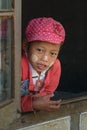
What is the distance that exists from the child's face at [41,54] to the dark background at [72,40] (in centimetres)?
158

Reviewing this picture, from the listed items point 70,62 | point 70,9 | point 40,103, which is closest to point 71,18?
point 70,9

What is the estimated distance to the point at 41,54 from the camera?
3609 mm

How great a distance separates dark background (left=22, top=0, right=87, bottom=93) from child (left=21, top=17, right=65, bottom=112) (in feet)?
5.04

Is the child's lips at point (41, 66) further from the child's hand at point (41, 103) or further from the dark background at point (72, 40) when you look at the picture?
the dark background at point (72, 40)

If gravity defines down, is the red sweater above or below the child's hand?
above

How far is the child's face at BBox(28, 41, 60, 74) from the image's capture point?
361 centimetres

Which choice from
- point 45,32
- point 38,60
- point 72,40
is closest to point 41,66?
point 38,60

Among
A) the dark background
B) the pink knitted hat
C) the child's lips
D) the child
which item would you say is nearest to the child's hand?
the child

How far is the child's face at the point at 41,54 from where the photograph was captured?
3.61 metres

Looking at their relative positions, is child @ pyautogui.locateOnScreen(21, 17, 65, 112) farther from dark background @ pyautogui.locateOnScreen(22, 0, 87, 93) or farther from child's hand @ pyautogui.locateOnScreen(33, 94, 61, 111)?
dark background @ pyautogui.locateOnScreen(22, 0, 87, 93)

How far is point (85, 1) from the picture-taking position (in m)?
5.31

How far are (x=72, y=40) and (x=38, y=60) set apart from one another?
199 cm

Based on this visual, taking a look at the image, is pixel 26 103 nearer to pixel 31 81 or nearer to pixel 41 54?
pixel 31 81

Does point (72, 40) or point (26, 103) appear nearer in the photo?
point (26, 103)
